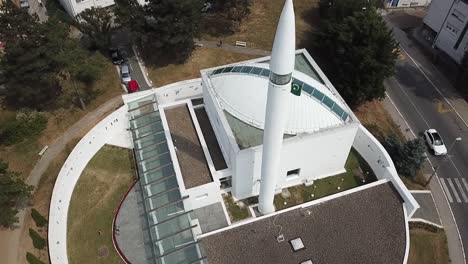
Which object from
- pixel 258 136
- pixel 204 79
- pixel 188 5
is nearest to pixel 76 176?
pixel 204 79

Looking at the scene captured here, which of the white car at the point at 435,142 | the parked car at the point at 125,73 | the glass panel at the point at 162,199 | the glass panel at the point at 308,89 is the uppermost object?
the glass panel at the point at 308,89

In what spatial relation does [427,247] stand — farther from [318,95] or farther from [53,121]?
[53,121]

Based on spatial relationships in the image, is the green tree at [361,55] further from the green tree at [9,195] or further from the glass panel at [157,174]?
the green tree at [9,195]

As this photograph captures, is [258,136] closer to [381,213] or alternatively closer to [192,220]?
[192,220]

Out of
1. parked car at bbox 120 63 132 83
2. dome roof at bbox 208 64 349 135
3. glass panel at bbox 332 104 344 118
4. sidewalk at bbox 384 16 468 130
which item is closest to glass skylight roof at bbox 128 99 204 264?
dome roof at bbox 208 64 349 135

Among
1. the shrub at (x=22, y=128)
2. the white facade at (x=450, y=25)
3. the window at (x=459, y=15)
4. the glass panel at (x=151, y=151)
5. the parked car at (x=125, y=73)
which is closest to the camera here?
the glass panel at (x=151, y=151)

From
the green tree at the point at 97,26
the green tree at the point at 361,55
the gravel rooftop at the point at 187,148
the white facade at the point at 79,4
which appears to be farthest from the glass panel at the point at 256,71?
the white facade at the point at 79,4
